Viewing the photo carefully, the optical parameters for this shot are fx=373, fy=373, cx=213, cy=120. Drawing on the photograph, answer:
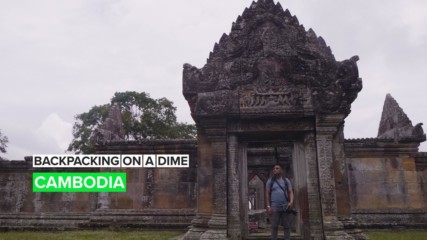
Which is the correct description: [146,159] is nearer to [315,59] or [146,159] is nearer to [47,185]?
[47,185]

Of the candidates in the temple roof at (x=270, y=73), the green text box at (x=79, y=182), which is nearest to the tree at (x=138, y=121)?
the green text box at (x=79, y=182)

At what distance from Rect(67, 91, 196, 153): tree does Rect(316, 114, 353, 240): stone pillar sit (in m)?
30.1

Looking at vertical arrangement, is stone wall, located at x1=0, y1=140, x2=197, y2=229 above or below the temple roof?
below

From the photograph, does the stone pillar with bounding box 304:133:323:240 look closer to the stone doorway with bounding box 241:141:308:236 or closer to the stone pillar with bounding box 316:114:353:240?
the stone pillar with bounding box 316:114:353:240

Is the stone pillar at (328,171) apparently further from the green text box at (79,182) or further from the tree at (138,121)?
the tree at (138,121)

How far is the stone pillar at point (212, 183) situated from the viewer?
23.7 ft

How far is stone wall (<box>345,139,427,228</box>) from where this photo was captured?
1359cm

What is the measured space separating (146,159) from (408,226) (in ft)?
31.8

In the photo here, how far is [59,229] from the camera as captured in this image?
527 inches

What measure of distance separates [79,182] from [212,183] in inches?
335

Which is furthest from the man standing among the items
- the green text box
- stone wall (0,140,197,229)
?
the green text box

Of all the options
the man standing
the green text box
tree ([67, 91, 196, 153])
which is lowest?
the man standing

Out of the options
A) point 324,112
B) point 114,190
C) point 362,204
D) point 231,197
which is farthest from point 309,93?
Result: point 114,190

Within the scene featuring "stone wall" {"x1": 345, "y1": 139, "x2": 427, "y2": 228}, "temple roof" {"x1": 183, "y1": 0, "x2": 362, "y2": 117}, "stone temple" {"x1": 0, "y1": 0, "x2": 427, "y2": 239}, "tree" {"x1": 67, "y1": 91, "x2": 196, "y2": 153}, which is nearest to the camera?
"stone temple" {"x1": 0, "y1": 0, "x2": 427, "y2": 239}
